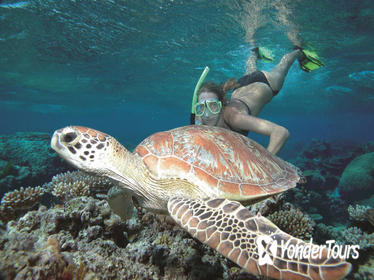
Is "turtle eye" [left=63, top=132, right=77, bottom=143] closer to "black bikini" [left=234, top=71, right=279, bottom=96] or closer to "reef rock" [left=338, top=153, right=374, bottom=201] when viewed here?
"black bikini" [left=234, top=71, right=279, bottom=96]

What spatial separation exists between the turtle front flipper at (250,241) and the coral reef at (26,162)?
6450mm

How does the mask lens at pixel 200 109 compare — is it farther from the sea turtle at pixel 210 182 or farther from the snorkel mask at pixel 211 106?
the sea turtle at pixel 210 182

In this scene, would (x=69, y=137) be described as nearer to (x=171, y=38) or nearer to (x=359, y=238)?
(x=359, y=238)

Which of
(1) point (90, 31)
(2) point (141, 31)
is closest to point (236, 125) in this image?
(2) point (141, 31)

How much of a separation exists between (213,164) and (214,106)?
69.8 inches

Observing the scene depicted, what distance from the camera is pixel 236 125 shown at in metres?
3.40

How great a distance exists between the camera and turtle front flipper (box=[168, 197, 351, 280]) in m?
1.00

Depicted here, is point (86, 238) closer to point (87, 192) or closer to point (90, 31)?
point (87, 192)

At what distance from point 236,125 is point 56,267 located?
10.0 feet

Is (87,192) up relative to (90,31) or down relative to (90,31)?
down

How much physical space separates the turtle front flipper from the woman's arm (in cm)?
191

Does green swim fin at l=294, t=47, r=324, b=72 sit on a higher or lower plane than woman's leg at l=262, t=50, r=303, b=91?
higher

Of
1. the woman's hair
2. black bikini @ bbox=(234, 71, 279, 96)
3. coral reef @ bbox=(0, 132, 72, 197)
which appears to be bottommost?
coral reef @ bbox=(0, 132, 72, 197)

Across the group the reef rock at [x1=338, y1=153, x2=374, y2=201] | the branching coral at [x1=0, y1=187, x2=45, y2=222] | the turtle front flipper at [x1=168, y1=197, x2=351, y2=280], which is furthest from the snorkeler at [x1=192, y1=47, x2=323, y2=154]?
the reef rock at [x1=338, y1=153, x2=374, y2=201]
